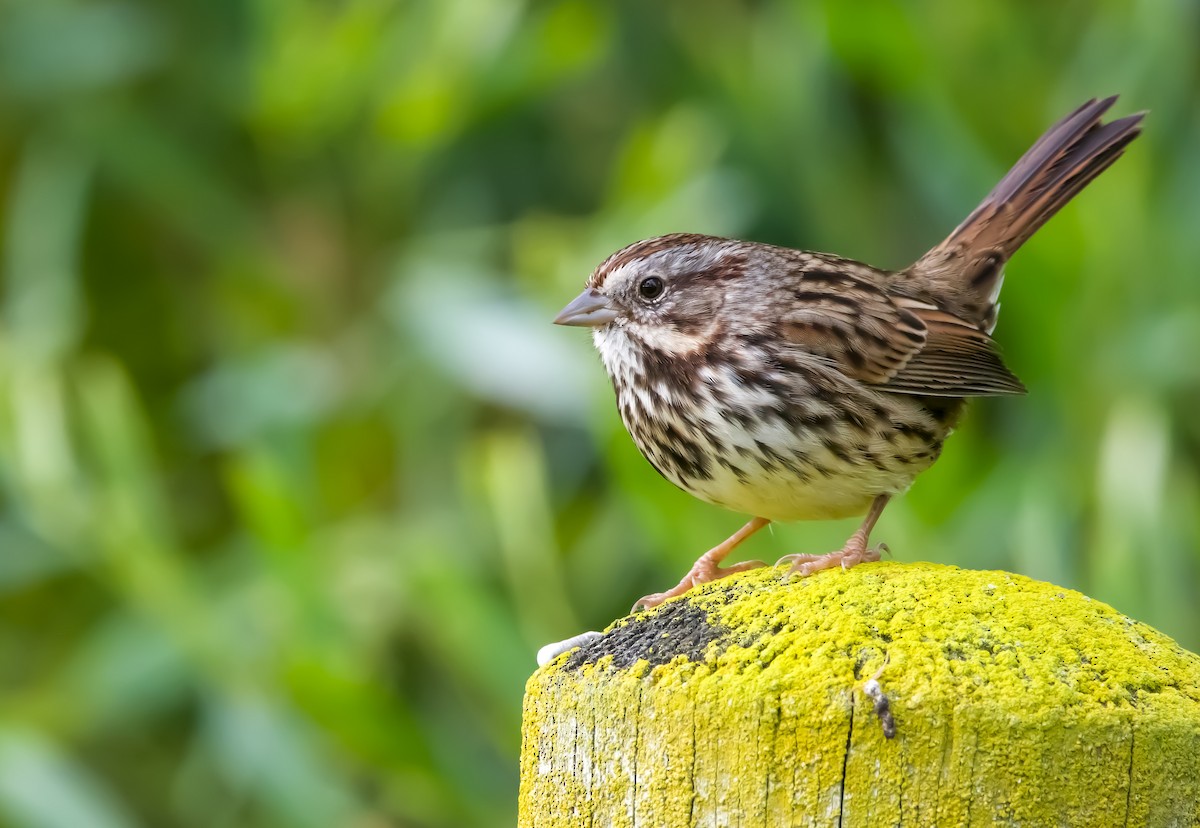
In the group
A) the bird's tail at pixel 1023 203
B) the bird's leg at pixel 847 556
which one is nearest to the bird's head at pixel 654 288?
the bird's leg at pixel 847 556

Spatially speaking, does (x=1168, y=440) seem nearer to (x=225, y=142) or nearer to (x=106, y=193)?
(x=225, y=142)

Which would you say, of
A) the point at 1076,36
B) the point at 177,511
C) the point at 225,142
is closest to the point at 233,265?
the point at 225,142

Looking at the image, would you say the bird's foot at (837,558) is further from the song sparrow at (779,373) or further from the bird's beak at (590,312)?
the bird's beak at (590,312)

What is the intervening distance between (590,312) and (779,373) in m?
0.48

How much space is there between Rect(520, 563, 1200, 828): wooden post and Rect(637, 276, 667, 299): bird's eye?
4.27 ft

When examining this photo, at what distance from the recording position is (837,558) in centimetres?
238

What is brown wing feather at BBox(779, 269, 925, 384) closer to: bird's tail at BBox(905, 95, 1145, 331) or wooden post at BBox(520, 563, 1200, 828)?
bird's tail at BBox(905, 95, 1145, 331)

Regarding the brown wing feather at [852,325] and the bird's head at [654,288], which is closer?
the brown wing feather at [852,325]

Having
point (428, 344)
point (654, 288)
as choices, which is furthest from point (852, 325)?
point (428, 344)

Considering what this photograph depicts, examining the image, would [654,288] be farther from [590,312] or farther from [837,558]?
[837,558]

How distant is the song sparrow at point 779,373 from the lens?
8.91ft

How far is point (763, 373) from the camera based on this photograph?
2.76 metres

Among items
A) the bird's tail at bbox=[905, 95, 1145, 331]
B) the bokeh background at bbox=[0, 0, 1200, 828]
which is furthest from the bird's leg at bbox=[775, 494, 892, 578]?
the bokeh background at bbox=[0, 0, 1200, 828]

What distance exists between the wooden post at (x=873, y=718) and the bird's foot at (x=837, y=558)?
1.19 feet
